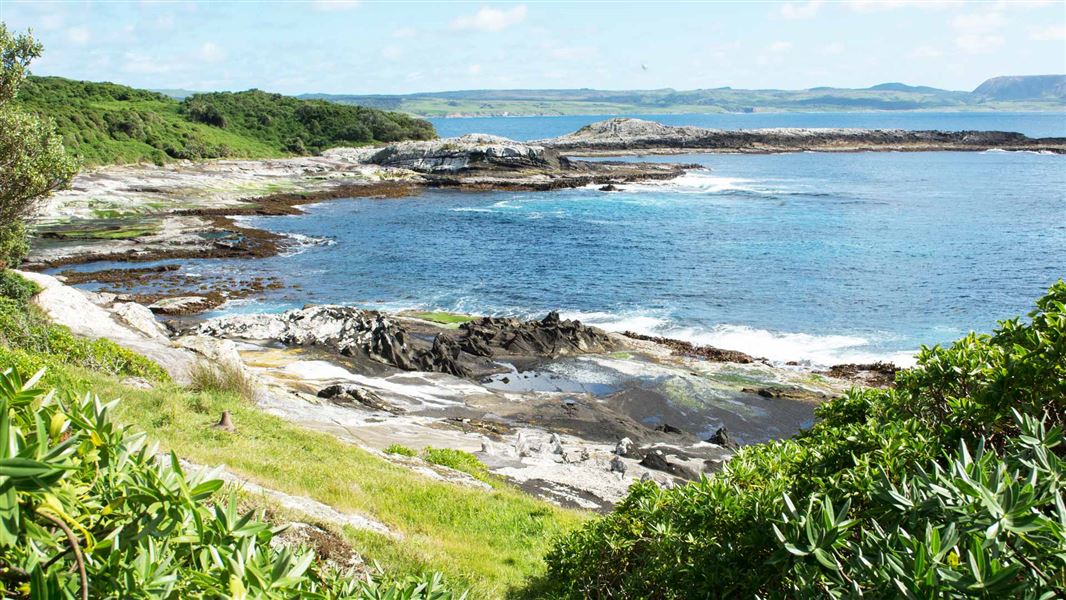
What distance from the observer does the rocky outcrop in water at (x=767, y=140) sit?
140375mm

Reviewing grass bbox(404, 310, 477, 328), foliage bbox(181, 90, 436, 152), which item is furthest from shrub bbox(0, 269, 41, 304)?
foliage bbox(181, 90, 436, 152)

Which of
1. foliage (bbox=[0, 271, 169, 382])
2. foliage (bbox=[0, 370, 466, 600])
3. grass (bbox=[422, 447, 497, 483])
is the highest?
foliage (bbox=[0, 370, 466, 600])

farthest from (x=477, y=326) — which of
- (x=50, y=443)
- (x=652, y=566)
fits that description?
(x=50, y=443)

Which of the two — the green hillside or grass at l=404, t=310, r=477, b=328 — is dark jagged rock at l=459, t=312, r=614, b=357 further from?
the green hillside

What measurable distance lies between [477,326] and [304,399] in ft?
43.8

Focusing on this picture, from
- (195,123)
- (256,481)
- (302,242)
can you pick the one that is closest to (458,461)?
(256,481)

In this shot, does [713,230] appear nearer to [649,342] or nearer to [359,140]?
[649,342]

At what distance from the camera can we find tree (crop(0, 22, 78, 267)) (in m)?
20.0

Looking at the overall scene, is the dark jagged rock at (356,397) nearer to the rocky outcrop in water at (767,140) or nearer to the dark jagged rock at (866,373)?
the dark jagged rock at (866,373)

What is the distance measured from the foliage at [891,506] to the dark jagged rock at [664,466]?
10613mm

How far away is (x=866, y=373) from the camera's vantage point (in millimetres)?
29531

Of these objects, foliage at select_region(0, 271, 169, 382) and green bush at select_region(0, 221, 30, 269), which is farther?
green bush at select_region(0, 221, 30, 269)

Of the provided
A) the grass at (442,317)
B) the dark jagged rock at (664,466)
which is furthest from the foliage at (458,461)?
the grass at (442,317)

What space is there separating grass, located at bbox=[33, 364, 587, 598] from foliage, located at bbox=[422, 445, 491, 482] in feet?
3.13
